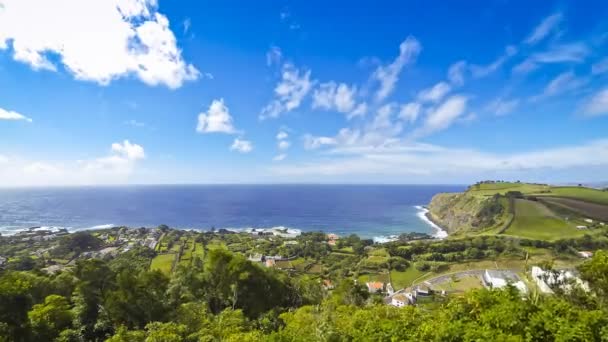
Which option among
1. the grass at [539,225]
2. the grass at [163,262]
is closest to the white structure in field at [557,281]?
the grass at [539,225]

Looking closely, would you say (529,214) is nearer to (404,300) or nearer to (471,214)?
(471,214)

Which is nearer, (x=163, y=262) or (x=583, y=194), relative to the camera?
(x=163, y=262)

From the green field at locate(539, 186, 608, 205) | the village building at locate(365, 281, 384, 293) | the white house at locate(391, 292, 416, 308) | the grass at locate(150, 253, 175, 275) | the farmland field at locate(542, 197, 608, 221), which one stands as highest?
the green field at locate(539, 186, 608, 205)

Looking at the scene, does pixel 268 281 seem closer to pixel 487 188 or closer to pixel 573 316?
pixel 573 316

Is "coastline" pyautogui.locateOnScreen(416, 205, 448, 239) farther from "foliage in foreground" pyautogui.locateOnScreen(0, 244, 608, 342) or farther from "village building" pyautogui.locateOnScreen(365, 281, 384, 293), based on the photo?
"foliage in foreground" pyautogui.locateOnScreen(0, 244, 608, 342)

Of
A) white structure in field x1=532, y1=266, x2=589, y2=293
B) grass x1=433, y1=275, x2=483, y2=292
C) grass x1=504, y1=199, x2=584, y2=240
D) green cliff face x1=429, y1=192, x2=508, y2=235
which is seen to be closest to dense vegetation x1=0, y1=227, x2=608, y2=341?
white structure in field x1=532, y1=266, x2=589, y2=293

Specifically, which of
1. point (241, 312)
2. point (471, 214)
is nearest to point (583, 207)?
point (471, 214)

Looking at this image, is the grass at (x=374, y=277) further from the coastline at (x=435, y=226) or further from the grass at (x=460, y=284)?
the coastline at (x=435, y=226)
